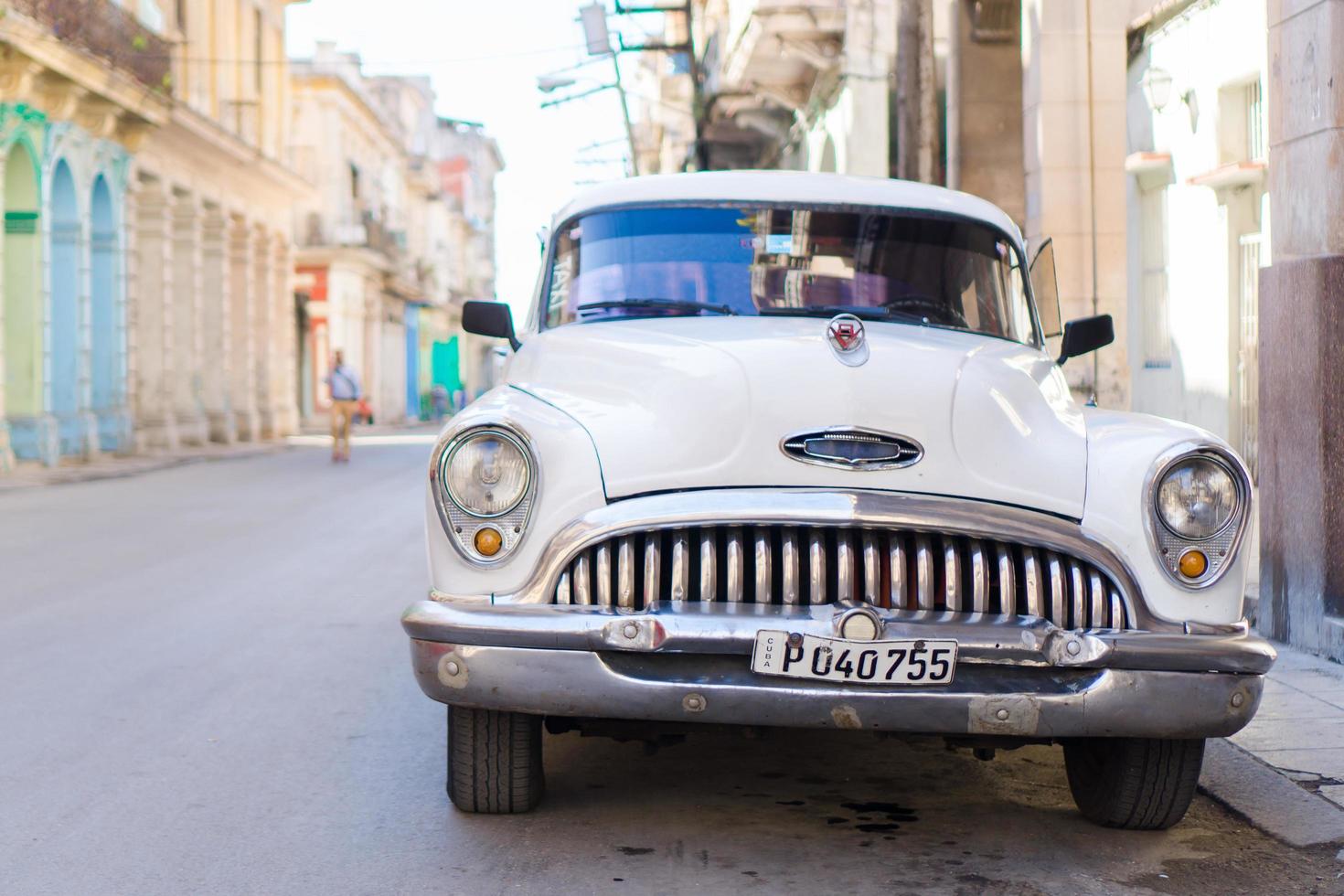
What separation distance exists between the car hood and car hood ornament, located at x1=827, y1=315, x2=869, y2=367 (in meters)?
0.03

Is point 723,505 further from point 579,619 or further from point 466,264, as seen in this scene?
point 466,264

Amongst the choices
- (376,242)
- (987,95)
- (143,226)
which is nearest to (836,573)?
(987,95)

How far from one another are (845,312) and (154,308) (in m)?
25.5

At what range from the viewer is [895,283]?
202 inches

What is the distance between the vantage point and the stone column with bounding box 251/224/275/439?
1406 inches

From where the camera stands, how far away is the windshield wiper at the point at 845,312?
4879mm

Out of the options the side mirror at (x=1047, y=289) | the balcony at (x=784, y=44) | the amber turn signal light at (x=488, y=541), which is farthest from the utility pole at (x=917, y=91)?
the amber turn signal light at (x=488, y=541)

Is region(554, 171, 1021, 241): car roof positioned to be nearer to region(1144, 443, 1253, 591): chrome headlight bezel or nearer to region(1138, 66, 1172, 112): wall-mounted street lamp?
region(1144, 443, 1253, 591): chrome headlight bezel

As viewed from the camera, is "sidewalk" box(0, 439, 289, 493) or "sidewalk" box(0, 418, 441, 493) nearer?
"sidewalk" box(0, 439, 289, 493)

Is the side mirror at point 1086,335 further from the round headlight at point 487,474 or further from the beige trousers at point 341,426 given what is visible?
the beige trousers at point 341,426

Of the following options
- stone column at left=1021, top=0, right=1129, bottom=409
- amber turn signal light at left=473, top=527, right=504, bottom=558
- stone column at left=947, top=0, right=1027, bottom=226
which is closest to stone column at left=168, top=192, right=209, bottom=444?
stone column at left=947, top=0, right=1027, bottom=226

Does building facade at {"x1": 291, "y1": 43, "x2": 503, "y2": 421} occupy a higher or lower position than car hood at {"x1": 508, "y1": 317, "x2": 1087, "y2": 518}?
higher

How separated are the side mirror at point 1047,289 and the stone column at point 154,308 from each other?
2344cm

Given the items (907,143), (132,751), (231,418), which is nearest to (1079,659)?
(132,751)
